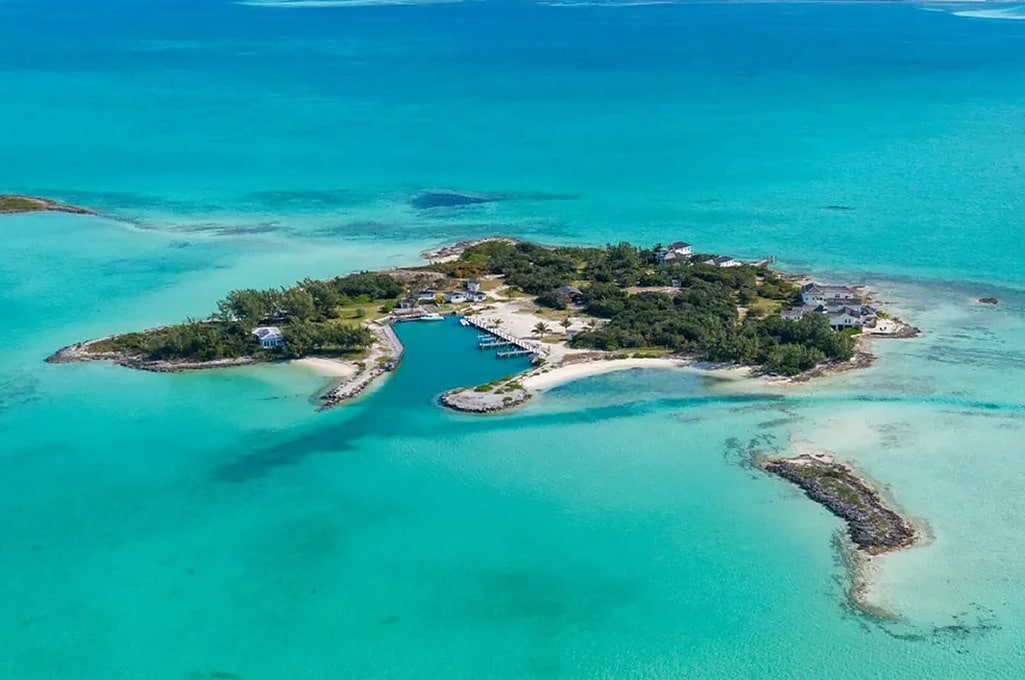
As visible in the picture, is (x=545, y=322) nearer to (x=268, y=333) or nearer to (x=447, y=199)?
(x=268, y=333)

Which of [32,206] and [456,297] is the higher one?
[32,206]

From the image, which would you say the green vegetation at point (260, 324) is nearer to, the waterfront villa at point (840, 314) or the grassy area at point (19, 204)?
the waterfront villa at point (840, 314)

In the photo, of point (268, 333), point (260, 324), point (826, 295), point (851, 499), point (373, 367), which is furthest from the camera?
point (826, 295)

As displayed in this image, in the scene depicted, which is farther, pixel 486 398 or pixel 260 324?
pixel 260 324

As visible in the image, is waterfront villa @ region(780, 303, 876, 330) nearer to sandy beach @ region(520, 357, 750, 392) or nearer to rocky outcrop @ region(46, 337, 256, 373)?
sandy beach @ region(520, 357, 750, 392)

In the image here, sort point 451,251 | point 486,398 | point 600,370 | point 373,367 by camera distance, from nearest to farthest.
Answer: point 486,398 < point 600,370 < point 373,367 < point 451,251

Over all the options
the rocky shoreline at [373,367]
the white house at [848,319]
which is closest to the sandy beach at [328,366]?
the rocky shoreline at [373,367]

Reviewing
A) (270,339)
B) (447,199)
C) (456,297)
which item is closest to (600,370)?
(456,297)
